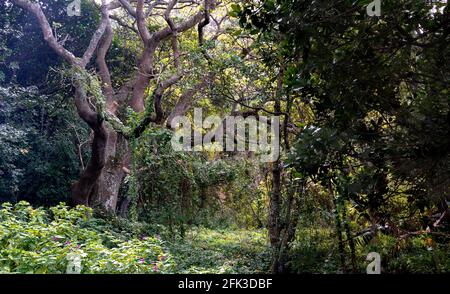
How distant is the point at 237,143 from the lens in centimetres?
696

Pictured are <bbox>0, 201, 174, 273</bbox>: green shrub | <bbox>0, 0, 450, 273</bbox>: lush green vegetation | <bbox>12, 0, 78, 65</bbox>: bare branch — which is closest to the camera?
<bbox>0, 0, 450, 273</bbox>: lush green vegetation

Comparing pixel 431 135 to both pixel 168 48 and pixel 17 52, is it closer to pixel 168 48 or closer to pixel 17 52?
pixel 168 48

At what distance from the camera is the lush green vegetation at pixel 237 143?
2281 mm

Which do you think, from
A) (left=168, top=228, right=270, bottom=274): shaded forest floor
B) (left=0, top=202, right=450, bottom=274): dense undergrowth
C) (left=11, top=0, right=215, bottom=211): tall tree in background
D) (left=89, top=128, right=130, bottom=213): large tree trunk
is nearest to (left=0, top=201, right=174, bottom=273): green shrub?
(left=0, top=202, right=450, bottom=274): dense undergrowth

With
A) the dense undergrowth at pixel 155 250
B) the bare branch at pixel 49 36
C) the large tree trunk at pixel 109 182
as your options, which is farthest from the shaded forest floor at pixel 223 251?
the bare branch at pixel 49 36

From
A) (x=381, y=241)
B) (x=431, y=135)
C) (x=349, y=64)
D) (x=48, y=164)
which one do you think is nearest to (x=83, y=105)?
(x=48, y=164)

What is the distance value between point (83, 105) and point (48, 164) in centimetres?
229

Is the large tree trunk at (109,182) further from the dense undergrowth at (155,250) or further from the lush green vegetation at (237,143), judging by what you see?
the dense undergrowth at (155,250)

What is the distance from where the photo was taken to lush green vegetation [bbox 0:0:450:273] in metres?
2.28

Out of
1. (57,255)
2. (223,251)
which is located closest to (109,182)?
(223,251)

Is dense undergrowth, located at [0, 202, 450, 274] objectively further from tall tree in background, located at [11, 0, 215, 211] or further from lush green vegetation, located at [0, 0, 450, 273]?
tall tree in background, located at [11, 0, 215, 211]

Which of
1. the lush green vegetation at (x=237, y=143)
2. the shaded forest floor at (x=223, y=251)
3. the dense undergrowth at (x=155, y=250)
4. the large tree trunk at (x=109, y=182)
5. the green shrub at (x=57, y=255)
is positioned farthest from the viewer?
the large tree trunk at (x=109, y=182)

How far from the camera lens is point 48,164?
318 inches
